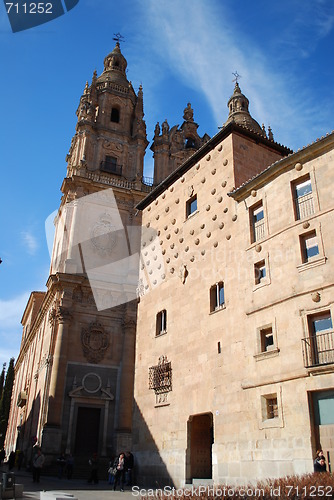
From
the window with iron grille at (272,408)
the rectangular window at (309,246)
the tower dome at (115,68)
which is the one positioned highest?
→ the tower dome at (115,68)

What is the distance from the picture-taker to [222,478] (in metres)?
14.2

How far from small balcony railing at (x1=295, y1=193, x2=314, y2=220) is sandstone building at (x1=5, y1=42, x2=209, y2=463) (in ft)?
67.5

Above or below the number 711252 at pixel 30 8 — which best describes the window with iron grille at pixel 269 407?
below

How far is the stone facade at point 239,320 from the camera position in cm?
1274

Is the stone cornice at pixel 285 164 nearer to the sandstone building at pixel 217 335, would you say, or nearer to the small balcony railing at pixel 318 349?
the sandstone building at pixel 217 335

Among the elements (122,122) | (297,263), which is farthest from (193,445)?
(122,122)

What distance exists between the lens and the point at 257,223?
1611 cm

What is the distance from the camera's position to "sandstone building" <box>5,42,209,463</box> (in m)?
29.9

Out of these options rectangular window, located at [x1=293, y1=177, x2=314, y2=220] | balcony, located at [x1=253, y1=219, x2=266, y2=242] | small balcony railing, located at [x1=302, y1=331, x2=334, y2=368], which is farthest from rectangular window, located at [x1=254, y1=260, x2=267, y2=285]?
small balcony railing, located at [x1=302, y1=331, x2=334, y2=368]

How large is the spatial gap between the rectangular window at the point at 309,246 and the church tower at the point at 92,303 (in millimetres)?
20574

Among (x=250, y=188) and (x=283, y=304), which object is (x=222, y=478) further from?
(x=250, y=188)

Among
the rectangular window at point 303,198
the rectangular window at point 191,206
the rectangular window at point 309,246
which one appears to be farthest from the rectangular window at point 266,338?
the rectangular window at point 191,206

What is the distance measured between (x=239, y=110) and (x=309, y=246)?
29.1 metres

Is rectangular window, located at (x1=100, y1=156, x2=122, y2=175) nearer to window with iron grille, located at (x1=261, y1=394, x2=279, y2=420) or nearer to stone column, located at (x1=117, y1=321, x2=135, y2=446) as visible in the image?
stone column, located at (x1=117, y1=321, x2=135, y2=446)
